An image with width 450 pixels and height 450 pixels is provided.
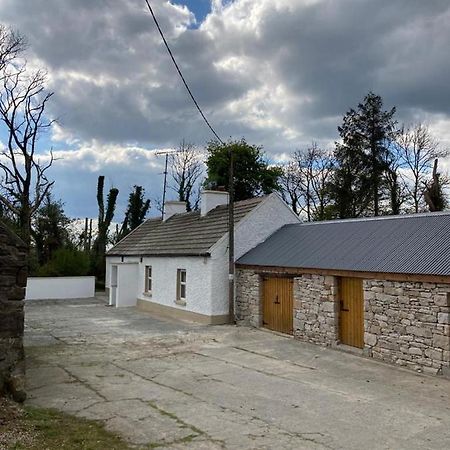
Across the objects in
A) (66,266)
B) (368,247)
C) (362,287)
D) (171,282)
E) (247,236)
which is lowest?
(171,282)

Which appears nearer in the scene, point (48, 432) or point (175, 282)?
point (48, 432)

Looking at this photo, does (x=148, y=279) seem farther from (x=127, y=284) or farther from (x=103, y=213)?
(x=103, y=213)

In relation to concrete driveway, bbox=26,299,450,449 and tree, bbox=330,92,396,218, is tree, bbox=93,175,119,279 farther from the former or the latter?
concrete driveway, bbox=26,299,450,449

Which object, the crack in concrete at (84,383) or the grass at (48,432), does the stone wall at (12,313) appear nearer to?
the grass at (48,432)

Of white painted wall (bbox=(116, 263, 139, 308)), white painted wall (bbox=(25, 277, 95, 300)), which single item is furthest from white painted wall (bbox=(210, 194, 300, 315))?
white painted wall (bbox=(25, 277, 95, 300))

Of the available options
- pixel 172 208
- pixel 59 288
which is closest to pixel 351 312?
pixel 172 208

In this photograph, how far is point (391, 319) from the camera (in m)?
11.2

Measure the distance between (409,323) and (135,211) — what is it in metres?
34.6

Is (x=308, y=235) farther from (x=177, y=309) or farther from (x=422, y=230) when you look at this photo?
(x=177, y=309)

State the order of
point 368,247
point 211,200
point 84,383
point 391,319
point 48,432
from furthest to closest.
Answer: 1. point 211,200
2. point 368,247
3. point 391,319
4. point 84,383
5. point 48,432

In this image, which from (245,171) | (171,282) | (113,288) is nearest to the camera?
(171,282)

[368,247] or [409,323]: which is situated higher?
[368,247]

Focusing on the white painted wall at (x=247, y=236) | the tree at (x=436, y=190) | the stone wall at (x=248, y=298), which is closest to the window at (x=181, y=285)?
the white painted wall at (x=247, y=236)

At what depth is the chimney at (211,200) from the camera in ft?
72.2
